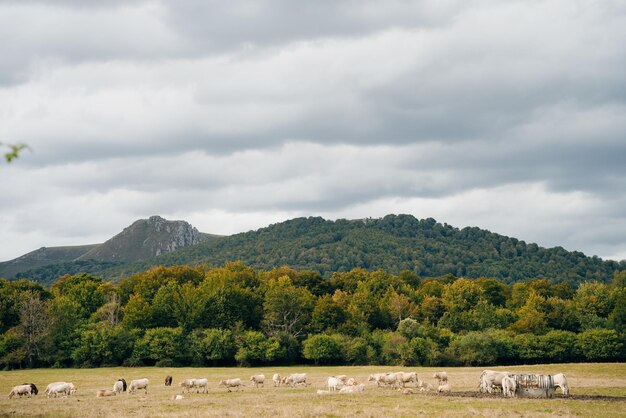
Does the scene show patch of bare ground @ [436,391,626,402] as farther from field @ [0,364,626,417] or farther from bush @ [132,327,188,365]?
bush @ [132,327,188,365]

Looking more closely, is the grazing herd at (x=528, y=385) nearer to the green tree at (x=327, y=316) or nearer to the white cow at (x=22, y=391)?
the white cow at (x=22, y=391)

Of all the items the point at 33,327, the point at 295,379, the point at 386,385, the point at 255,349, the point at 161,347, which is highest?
the point at 33,327

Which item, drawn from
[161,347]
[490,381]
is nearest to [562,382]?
[490,381]

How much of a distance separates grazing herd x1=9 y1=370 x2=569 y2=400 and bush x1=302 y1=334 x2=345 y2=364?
116 feet

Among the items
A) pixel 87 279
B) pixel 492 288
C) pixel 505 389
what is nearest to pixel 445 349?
pixel 492 288

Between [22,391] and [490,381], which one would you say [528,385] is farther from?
[22,391]

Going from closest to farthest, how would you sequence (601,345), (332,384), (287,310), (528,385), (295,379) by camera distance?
(528,385) → (332,384) → (295,379) → (601,345) → (287,310)

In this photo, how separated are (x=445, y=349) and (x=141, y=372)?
146 ft

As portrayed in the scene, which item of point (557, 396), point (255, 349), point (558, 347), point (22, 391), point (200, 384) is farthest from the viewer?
point (558, 347)

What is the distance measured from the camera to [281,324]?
10606cm

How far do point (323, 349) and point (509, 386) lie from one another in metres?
53.2

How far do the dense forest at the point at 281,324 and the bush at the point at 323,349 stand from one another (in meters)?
0.16

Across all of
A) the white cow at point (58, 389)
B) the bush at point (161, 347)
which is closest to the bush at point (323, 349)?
the bush at point (161, 347)

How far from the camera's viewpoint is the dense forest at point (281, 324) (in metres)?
89.4
